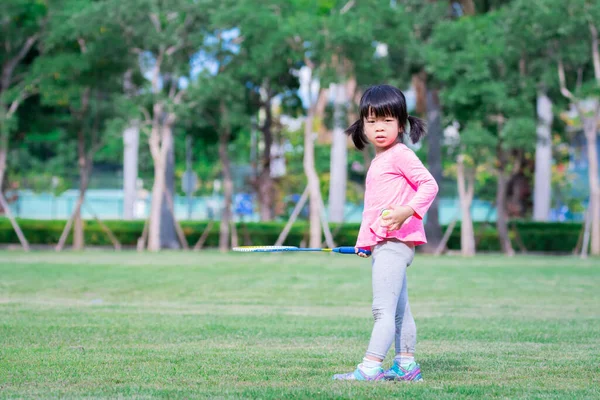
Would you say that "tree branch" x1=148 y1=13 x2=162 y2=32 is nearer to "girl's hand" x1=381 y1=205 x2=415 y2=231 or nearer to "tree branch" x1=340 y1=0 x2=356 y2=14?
"tree branch" x1=340 y1=0 x2=356 y2=14

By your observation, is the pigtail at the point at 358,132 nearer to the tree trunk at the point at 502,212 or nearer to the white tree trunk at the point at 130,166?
the tree trunk at the point at 502,212

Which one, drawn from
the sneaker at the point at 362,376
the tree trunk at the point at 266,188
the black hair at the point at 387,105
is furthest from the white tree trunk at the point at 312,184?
the sneaker at the point at 362,376

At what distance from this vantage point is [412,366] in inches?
227

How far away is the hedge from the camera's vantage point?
30719 mm

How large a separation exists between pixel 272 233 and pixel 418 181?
83.7 ft

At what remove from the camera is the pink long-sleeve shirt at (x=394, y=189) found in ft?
18.9

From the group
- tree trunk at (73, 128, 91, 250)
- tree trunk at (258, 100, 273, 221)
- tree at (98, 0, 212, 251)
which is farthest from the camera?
tree trunk at (258, 100, 273, 221)

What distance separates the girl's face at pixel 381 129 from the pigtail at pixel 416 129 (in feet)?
0.36

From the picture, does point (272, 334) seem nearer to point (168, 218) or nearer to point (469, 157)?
point (469, 157)

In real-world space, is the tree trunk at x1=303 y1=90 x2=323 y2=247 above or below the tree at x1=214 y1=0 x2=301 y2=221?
below

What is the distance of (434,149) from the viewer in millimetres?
28953

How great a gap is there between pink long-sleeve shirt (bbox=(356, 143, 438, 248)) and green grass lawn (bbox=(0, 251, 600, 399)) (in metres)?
0.79

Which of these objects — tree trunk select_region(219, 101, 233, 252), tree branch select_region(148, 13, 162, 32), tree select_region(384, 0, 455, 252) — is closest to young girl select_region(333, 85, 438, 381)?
tree select_region(384, 0, 455, 252)

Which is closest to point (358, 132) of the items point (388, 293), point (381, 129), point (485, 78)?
point (381, 129)
